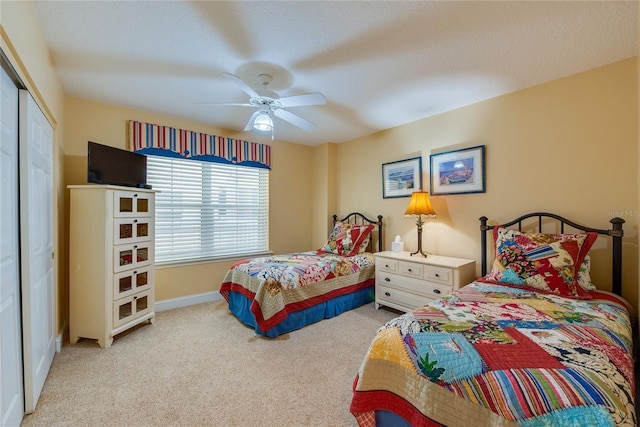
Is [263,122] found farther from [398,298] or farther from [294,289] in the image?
[398,298]

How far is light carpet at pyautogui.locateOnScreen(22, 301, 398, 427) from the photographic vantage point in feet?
5.30

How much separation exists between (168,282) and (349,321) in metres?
2.32

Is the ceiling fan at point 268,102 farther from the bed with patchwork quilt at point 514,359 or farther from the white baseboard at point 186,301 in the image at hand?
the white baseboard at point 186,301

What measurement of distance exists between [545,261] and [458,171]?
1.35m

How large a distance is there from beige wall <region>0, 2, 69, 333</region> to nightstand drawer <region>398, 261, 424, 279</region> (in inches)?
129

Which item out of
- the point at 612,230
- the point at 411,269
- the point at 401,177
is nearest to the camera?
the point at 612,230

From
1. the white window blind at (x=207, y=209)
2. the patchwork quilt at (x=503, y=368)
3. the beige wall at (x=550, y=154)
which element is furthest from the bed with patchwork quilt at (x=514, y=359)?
the white window blind at (x=207, y=209)

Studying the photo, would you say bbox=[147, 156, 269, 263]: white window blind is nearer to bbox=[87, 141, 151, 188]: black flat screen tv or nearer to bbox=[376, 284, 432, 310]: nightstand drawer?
bbox=[87, 141, 151, 188]: black flat screen tv

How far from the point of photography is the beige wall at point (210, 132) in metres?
2.87

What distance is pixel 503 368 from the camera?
1.08 meters

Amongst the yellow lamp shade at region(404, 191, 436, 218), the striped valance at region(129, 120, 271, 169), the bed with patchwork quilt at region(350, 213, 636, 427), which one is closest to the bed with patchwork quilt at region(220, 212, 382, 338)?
the yellow lamp shade at region(404, 191, 436, 218)

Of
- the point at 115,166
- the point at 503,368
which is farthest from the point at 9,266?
the point at 503,368

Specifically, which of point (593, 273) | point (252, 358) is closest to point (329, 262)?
point (252, 358)

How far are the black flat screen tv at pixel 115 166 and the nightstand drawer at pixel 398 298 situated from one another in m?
2.99
